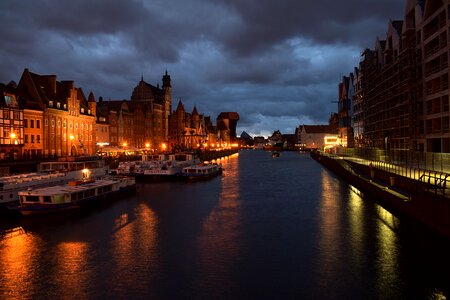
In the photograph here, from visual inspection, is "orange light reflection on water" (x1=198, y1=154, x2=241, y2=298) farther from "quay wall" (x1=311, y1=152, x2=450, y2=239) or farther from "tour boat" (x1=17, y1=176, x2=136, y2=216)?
"quay wall" (x1=311, y1=152, x2=450, y2=239)

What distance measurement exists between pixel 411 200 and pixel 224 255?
1822 cm

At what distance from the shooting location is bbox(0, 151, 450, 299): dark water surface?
20.2 meters

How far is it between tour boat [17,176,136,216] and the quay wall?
31467 mm

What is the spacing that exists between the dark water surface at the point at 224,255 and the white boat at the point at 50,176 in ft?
19.3

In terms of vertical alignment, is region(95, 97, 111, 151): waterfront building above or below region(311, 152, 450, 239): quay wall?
above

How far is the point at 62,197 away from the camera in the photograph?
128 ft

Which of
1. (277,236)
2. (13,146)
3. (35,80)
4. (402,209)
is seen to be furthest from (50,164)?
(402,209)

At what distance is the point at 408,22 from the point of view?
70812 mm

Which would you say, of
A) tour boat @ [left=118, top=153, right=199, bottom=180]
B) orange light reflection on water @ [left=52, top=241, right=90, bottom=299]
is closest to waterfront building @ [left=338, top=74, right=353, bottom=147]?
tour boat @ [left=118, top=153, right=199, bottom=180]

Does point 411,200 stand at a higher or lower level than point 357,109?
lower

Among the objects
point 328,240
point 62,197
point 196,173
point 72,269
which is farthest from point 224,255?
point 196,173

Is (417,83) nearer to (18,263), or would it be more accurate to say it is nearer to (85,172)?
(85,172)

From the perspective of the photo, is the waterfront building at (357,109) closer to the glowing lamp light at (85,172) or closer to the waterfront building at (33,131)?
the glowing lamp light at (85,172)

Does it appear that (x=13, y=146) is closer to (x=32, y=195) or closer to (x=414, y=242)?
(x=32, y=195)
